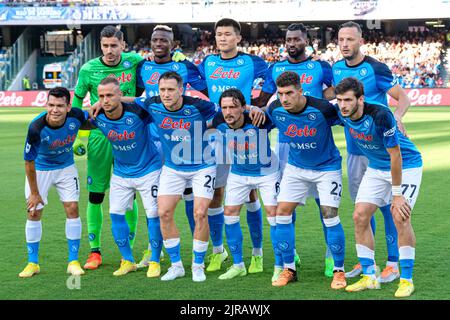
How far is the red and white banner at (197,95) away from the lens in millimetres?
33406

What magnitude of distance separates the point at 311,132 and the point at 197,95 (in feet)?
76.4

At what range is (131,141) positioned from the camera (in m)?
7.73

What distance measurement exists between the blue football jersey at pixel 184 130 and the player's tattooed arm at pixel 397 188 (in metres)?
1.95

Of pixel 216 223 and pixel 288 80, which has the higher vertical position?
pixel 288 80

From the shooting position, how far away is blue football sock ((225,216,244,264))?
7.61 m

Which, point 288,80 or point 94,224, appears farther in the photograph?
point 94,224

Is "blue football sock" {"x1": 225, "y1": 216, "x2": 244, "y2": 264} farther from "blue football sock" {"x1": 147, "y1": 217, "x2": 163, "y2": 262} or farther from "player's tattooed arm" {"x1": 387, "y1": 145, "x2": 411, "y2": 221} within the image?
"player's tattooed arm" {"x1": 387, "y1": 145, "x2": 411, "y2": 221}

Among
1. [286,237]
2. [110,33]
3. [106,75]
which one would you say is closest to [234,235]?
[286,237]

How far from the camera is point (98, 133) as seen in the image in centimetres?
835

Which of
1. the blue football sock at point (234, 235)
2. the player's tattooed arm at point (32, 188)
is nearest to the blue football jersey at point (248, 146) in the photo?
the blue football sock at point (234, 235)

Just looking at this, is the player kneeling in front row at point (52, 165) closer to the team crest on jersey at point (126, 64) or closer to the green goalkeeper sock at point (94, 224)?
the green goalkeeper sock at point (94, 224)

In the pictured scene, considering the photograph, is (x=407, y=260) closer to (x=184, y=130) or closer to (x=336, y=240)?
(x=336, y=240)

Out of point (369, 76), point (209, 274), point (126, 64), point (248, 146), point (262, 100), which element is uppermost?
point (126, 64)

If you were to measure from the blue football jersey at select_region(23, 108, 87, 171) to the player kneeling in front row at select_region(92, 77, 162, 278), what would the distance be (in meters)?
0.24
